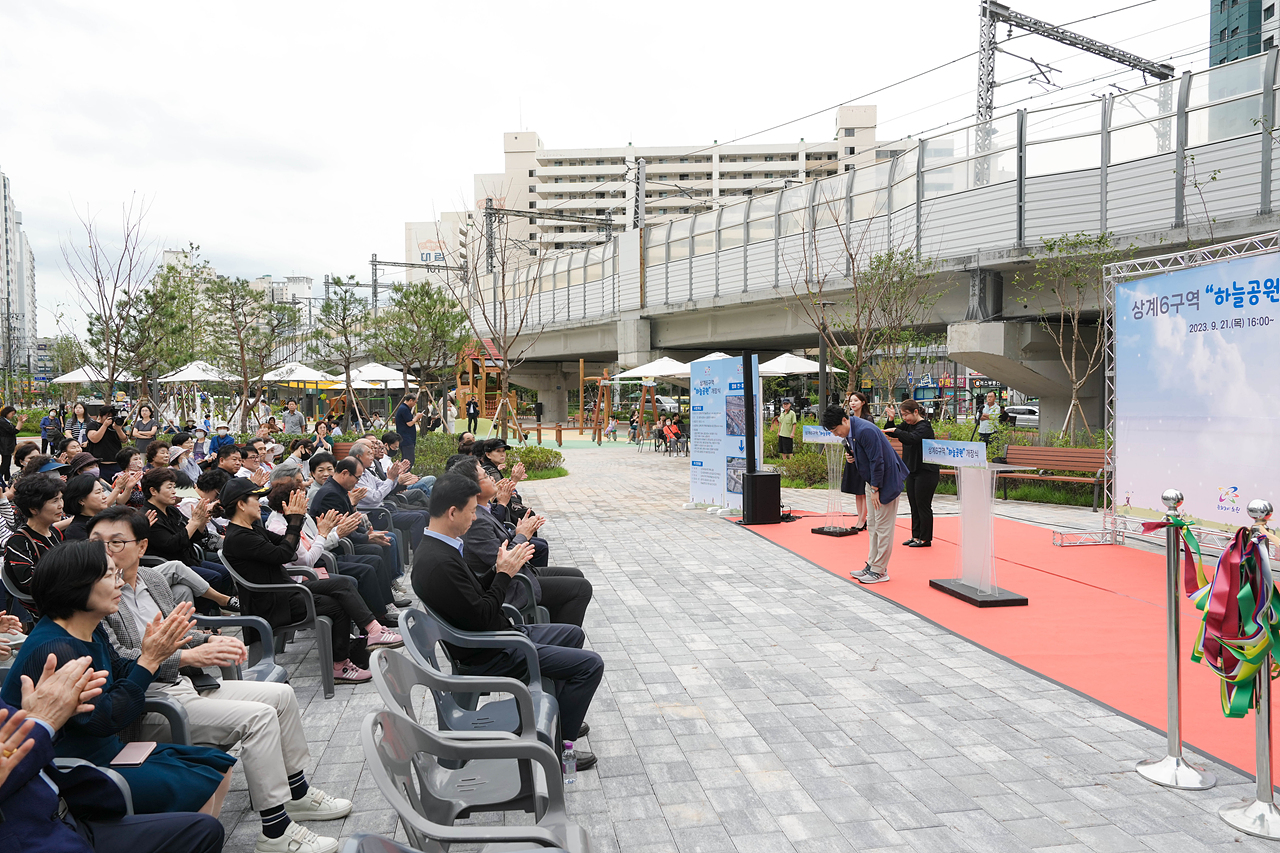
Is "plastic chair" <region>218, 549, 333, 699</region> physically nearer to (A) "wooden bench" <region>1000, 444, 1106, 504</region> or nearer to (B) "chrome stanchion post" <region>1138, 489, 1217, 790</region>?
(B) "chrome stanchion post" <region>1138, 489, 1217, 790</region>

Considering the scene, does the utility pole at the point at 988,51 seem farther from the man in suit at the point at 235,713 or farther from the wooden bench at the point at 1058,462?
the man in suit at the point at 235,713

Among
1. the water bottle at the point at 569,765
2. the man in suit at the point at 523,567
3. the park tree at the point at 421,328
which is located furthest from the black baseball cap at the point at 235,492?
the park tree at the point at 421,328

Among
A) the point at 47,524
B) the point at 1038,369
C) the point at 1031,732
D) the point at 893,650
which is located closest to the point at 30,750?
the point at 47,524

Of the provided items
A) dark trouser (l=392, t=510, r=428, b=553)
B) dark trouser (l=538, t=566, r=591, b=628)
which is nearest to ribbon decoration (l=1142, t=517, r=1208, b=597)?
dark trouser (l=538, t=566, r=591, b=628)

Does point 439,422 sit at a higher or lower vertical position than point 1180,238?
lower

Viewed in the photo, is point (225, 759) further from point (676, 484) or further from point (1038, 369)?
point (1038, 369)

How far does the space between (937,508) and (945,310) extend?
8.43 metres

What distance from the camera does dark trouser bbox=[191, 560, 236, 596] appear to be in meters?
5.02

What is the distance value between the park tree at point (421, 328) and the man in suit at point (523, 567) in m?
17.2

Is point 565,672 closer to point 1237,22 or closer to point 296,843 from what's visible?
point 296,843

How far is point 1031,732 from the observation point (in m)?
4.09

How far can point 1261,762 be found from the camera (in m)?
3.24

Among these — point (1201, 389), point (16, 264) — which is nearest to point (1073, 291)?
point (1201, 389)

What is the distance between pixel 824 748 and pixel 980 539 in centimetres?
349
